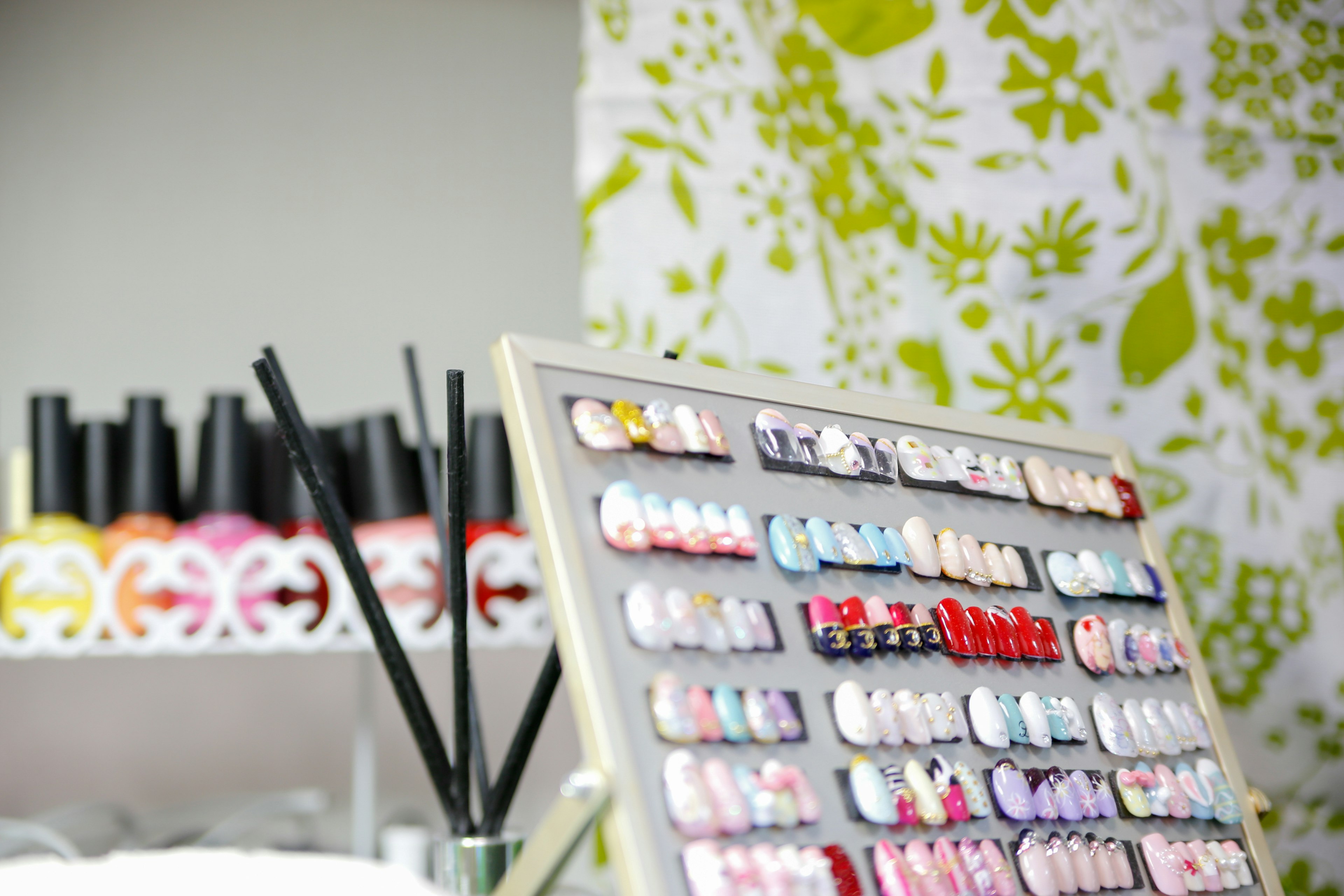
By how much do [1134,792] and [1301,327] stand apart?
1.80 feet

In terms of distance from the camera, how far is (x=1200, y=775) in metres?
0.41

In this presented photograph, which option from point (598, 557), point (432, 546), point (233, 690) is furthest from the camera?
point (233, 690)

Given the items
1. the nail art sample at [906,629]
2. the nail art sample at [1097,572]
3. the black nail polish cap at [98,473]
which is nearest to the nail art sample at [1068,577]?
the nail art sample at [1097,572]

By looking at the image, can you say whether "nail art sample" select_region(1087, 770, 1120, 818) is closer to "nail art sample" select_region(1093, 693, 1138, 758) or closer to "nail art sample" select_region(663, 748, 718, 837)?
"nail art sample" select_region(1093, 693, 1138, 758)

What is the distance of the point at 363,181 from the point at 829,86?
1.35ft

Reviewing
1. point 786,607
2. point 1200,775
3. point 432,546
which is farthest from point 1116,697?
point 432,546

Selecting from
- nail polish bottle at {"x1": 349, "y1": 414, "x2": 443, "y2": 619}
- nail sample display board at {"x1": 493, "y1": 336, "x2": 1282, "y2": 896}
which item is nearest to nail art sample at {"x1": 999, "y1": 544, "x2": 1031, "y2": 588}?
nail sample display board at {"x1": 493, "y1": 336, "x2": 1282, "y2": 896}

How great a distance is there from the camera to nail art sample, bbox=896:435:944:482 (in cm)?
39

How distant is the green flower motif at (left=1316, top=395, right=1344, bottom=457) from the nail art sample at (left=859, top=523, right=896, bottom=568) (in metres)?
0.58

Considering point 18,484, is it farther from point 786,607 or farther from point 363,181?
point 786,607

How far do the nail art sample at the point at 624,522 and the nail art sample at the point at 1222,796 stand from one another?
0.29 meters

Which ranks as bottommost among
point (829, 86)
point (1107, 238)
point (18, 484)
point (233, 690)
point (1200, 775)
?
point (1200, 775)

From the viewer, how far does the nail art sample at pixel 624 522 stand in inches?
11.5

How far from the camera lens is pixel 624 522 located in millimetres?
292
